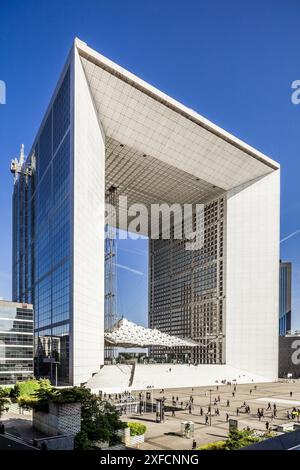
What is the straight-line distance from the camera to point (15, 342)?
6372 centimetres

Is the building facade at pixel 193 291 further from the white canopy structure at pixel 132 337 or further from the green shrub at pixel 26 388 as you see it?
the green shrub at pixel 26 388

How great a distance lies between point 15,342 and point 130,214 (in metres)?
49.5

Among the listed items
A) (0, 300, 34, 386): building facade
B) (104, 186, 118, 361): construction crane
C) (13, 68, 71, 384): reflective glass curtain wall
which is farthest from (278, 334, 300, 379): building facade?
(0, 300, 34, 386): building facade

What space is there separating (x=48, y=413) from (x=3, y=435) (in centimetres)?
276

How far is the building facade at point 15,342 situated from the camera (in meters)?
61.5

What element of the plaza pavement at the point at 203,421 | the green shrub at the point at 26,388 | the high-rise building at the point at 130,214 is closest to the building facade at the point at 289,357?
the high-rise building at the point at 130,214

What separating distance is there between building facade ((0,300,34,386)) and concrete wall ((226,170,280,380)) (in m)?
39.8

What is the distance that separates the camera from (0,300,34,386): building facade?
6147cm

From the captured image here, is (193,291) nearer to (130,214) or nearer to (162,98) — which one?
(130,214)

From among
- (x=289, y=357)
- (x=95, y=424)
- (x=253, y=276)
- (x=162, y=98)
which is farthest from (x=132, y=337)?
(x=289, y=357)

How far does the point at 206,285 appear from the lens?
9644 centimetres

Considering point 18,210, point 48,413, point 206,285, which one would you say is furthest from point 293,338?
point 48,413

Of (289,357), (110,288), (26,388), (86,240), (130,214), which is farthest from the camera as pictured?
(289,357)

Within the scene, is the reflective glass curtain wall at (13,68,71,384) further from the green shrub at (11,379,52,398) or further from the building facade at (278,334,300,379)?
the building facade at (278,334,300,379)
